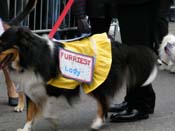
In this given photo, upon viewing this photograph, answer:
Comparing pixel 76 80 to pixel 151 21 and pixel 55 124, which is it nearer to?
pixel 55 124

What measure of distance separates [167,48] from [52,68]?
4.12 m

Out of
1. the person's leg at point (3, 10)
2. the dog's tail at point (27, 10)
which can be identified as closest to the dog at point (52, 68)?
the dog's tail at point (27, 10)

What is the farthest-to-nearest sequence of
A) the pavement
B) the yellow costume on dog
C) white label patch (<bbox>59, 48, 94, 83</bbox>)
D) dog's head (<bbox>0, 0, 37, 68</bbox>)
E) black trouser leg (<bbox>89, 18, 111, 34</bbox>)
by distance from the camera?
1. black trouser leg (<bbox>89, 18, 111, 34</bbox>)
2. the pavement
3. the yellow costume on dog
4. white label patch (<bbox>59, 48, 94, 83</bbox>)
5. dog's head (<bbox>0, 0, 37, 68</bbox>)

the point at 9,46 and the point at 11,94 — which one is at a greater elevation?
the point at 9,46

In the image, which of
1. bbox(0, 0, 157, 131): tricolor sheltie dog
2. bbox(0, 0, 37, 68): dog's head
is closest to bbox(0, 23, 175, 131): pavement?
bbox(0, 0, 157, 131): tricolor sheltie dog

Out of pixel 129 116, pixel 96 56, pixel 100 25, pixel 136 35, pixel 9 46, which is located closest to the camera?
pixel 9 46

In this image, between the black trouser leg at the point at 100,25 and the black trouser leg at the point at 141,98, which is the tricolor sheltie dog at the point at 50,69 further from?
the black trouser leg at the point at 100,25

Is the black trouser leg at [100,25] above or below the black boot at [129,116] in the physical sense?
above

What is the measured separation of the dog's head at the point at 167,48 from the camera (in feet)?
24.8

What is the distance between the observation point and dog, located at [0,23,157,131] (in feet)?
12.1

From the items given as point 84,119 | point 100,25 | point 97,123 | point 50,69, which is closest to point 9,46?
point 50,69

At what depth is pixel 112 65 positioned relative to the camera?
4113 millimetres

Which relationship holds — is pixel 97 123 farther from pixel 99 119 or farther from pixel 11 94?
pixel 11 94

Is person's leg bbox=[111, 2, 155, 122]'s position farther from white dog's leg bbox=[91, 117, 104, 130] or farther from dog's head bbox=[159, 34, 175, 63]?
dog's head bbox=[159, 34, 175, 63]
